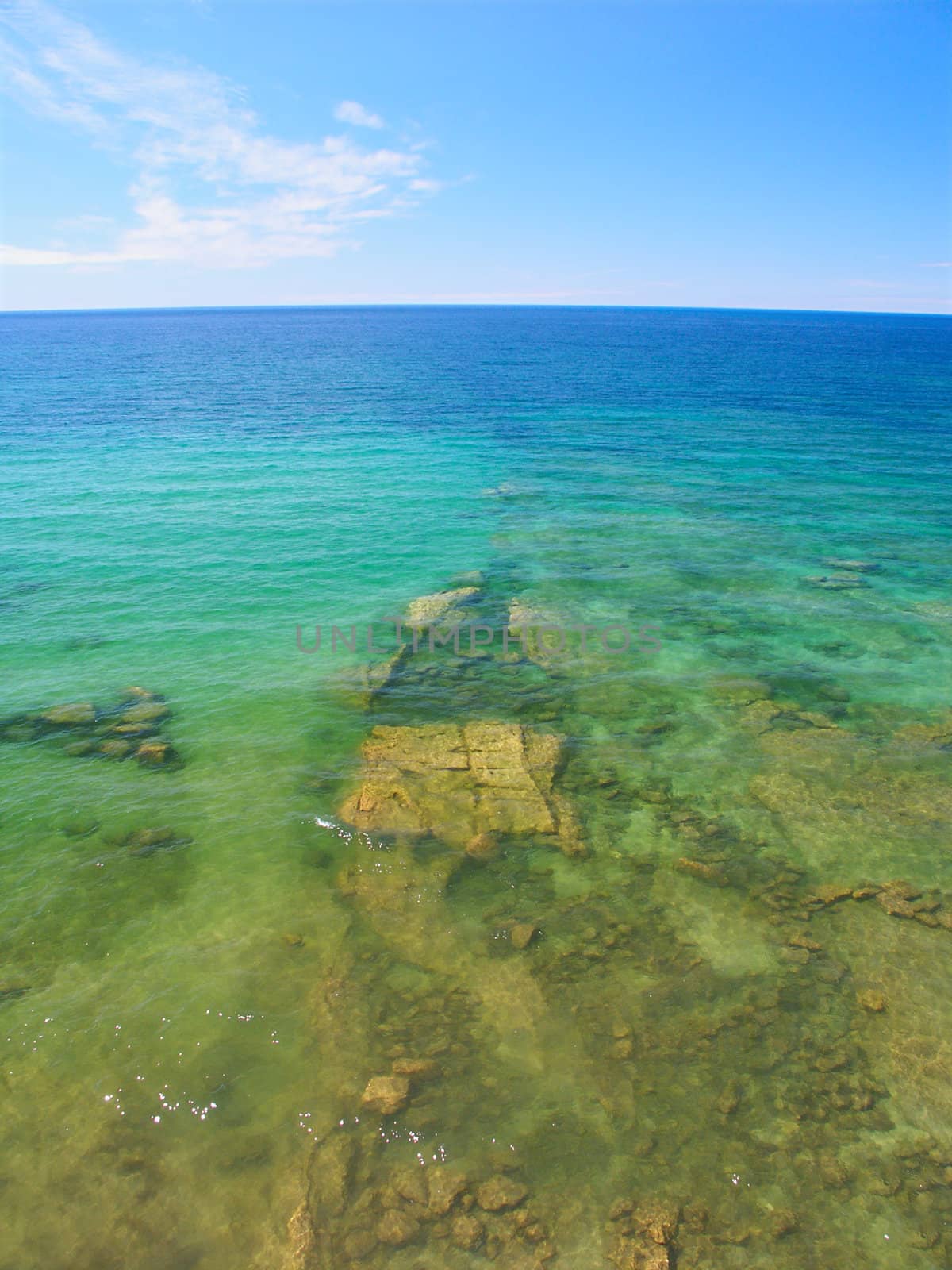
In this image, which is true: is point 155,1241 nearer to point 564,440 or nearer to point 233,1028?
point 233,1028

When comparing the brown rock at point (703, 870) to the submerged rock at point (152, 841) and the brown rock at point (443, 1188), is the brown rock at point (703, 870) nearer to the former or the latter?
the brown rock at point (443, 1188)

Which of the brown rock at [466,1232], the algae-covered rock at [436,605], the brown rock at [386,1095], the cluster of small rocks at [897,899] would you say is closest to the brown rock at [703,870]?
the cluster of small rocks at [897,899]

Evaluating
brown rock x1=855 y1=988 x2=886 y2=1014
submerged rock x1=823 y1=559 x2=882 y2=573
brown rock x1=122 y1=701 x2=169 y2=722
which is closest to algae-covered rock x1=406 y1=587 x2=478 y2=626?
brown rock x1=122 y1=701 x2=169 y2=722

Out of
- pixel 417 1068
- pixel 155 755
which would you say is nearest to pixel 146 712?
pixel 155 755

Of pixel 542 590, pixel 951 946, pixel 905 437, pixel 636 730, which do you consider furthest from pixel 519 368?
pixel 951 946

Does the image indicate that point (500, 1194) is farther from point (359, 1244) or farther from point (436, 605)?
point (436, 605)

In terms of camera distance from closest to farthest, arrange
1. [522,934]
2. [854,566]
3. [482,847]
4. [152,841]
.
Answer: [522,934] < [482,847] < [152,841] < [854,566]
